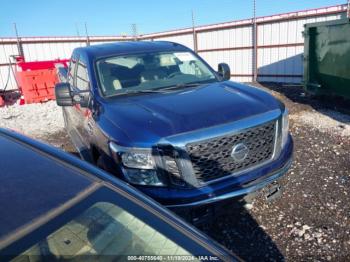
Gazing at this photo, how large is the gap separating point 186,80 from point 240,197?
179 cm

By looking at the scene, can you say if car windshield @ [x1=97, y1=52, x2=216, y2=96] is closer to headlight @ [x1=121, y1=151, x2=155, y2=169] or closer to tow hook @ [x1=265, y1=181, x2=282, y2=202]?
headlight @ [x1=121, y1=151, x2=155, y2=169]

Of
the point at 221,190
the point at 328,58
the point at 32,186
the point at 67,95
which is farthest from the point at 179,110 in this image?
Result: the point at 328,58

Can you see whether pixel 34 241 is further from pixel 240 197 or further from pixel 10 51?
pixel 10 51

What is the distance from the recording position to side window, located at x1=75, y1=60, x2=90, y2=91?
4106 millimetres

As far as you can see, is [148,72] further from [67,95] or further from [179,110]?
[179,110]

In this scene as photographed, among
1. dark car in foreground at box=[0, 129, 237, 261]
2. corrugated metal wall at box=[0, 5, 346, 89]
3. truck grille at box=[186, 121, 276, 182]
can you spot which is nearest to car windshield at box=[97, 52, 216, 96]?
truck grille at box=[186, 121, 276, 182]

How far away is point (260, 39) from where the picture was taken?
46.7 feet

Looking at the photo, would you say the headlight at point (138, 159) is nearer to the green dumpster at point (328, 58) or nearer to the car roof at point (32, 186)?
the car roof at point (32, 186)

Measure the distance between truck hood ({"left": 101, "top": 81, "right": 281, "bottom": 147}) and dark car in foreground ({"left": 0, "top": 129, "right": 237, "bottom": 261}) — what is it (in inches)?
44.6

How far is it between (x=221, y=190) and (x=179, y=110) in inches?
32.0

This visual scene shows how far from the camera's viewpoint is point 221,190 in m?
2.78

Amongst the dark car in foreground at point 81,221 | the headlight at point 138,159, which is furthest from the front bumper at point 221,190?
the dark car in foreground at point 81,221

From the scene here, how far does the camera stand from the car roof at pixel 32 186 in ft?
3.88

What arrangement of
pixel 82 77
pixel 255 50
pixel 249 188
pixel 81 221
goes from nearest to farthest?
pixel 81 221
pixel 249 188
pixel 82 77
pixel 255 50
